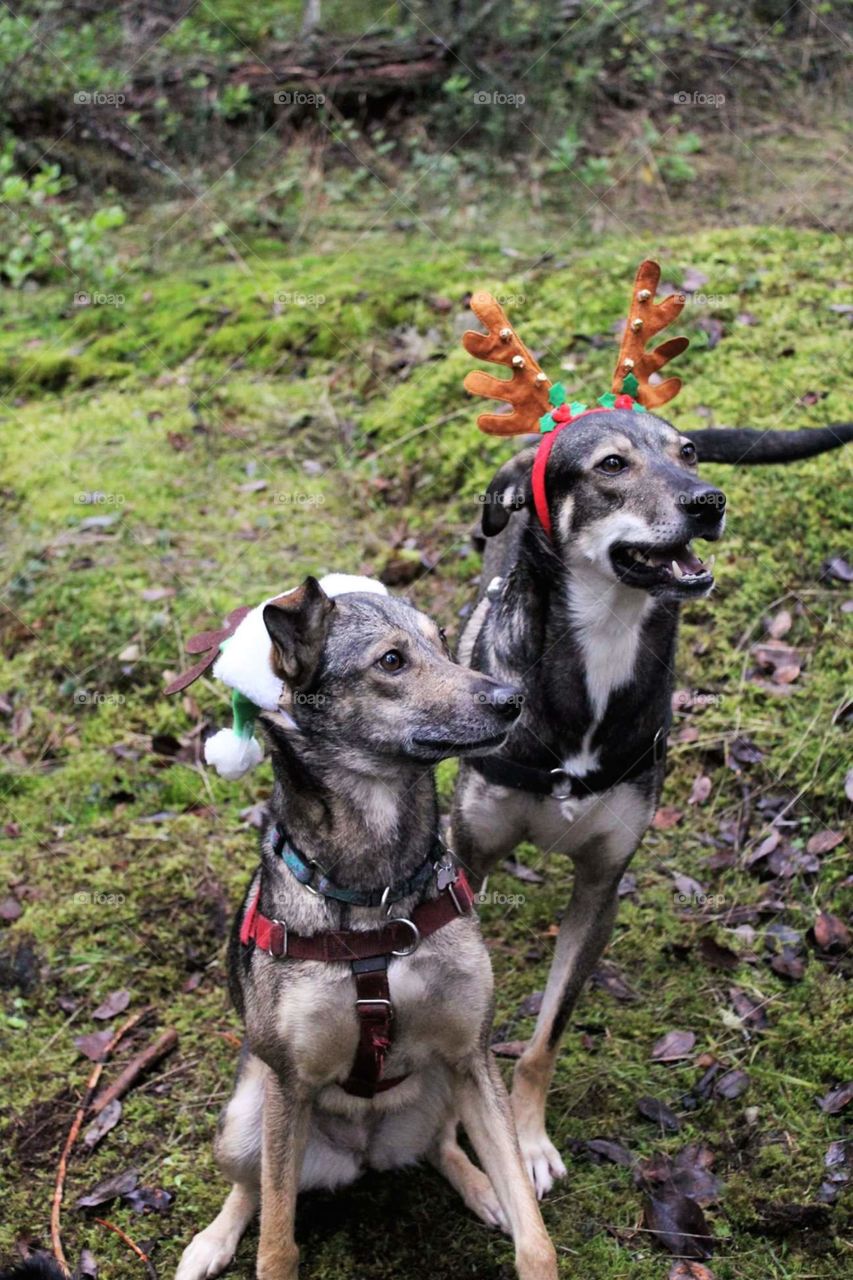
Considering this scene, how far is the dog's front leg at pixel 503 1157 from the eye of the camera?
3.29 meters

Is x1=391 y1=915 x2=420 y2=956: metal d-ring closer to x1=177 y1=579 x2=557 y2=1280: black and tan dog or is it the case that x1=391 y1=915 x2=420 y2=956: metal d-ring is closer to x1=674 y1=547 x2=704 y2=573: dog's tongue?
x1=177 y1=579 x2=557 y2=1280: black and tan dog

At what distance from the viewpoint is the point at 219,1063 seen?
4621mm

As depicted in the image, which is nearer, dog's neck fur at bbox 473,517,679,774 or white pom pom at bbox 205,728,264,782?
white pom pom at bbox 205,728,264,782

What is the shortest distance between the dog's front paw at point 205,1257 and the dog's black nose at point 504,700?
1.93 meters

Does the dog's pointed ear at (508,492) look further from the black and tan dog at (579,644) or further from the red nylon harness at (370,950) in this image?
the red nylon harness at (370,950)

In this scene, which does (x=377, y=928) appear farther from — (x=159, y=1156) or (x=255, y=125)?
(x=255, y=125)

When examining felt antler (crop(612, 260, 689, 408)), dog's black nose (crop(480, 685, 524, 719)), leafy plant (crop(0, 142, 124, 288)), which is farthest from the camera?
leafy plant (crop(0, 142, 124, 288))

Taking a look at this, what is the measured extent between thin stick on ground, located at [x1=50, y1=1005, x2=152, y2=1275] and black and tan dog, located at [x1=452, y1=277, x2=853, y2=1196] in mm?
1519

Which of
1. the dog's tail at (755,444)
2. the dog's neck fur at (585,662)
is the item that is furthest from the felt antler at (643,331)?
the dog's neck fur at (585,662)

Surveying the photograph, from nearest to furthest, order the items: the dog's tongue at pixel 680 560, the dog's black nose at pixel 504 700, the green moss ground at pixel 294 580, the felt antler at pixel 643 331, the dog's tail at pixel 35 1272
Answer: the dog's tail at pixel 35 1272, the dog's black nose at pixel 504 700, the dog's tongue at pixel 680 560, the green moss ground at pixel 294 580, the felt antler at pixel 643 331

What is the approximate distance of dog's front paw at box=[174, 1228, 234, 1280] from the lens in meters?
3.83

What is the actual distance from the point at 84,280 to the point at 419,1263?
791 cm

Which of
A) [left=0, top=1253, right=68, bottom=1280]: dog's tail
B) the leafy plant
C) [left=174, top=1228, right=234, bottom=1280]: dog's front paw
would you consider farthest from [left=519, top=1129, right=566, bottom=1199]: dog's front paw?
the leafy plant

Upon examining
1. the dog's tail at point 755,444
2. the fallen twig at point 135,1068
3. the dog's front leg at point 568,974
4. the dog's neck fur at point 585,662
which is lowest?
the fallen twig at point 135,1068
